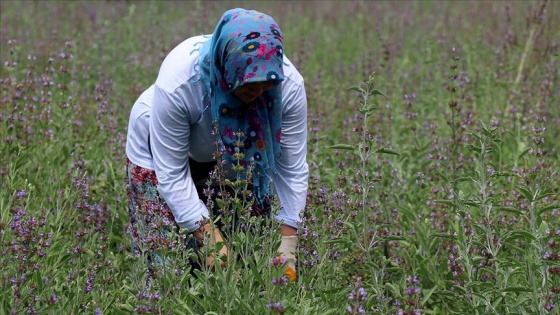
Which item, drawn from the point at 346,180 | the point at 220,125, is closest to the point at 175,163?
the point at 220,125

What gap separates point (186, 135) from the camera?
10.8 feet

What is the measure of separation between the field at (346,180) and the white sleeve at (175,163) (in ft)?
0.93

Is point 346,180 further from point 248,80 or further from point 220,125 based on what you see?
point 248,80

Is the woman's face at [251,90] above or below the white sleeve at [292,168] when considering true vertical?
above

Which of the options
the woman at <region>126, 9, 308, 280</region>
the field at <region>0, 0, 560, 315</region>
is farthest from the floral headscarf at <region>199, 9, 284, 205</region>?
the field at <region>0, 0, 560, 315</region>

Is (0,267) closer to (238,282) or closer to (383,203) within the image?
(238,282)

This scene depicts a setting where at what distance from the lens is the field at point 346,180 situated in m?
2.90

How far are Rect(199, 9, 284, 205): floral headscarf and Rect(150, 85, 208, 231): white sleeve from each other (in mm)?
155

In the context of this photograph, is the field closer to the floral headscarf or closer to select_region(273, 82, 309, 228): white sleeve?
select_region(273, 82, 309, 228): white sleeve

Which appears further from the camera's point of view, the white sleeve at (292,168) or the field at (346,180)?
the white sleeve at (292,168)

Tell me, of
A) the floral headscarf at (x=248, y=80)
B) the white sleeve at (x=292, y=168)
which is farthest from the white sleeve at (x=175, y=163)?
the white sleeve at (x=292, y=168)

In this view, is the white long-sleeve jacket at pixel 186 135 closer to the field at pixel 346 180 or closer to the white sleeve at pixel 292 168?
the white sleeve at pixel 292 168

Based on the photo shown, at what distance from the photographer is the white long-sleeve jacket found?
3.21 meters

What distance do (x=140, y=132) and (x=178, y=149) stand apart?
1.16 feet
